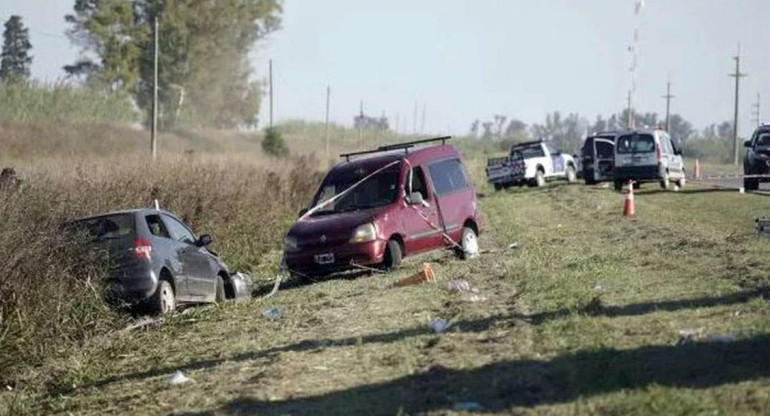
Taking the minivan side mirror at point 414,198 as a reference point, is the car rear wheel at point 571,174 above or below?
below

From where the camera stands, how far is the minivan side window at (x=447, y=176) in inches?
768

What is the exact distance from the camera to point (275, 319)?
13383 millimetres

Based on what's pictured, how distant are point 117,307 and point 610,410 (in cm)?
886

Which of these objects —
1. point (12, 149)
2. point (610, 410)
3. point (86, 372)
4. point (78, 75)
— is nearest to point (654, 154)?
point (12, 149)

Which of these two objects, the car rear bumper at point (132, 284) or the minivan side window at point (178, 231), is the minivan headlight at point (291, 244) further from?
the car rear bumper at point (132, 284)

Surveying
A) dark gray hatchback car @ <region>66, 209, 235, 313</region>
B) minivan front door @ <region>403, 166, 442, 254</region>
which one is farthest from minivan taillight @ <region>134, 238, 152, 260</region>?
minivan front door @ <region>403, 166, 442, 254</region>

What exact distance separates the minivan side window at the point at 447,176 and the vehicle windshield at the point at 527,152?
87.9 feet

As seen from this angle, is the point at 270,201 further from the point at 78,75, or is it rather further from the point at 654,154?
the point at 78,75

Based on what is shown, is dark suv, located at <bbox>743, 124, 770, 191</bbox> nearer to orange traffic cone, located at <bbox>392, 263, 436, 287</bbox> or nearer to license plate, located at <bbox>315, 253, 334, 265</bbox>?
license plate, located at <bbox>315, 253, 334, 265</bbox>

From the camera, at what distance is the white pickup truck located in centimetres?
4662

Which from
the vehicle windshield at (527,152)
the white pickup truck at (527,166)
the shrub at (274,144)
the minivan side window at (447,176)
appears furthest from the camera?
the shrub at (274,144)

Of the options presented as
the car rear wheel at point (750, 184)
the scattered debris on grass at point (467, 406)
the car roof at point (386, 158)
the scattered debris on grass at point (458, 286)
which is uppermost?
the car roof at point (386, 158)

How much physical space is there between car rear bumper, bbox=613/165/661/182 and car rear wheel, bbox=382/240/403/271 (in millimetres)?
22021

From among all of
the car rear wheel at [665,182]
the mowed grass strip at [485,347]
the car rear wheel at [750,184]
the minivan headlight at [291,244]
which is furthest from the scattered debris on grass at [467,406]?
the car rear wheel at [665,182]
